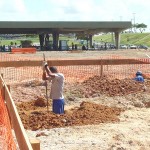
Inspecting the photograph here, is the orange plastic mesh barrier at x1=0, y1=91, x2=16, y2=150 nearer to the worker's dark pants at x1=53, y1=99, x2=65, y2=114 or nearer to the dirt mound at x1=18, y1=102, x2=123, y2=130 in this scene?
the dirt mound at x1=18, y1=102, x2=123, y2=130

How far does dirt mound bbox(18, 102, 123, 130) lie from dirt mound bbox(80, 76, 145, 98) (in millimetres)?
3000

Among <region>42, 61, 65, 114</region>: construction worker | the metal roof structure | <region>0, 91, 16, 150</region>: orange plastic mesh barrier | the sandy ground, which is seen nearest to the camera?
<region>0, 91, 16, 150</region>: orange plastic mesh barrier

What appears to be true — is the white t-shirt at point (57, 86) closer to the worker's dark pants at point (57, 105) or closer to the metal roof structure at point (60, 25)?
the worker's dark pants at point (57, 105)

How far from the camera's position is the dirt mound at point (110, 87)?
1451 centimetres

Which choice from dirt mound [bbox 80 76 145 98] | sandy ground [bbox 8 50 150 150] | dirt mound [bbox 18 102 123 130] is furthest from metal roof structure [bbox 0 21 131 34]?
sandy ground [bbox 8 50 150 150]

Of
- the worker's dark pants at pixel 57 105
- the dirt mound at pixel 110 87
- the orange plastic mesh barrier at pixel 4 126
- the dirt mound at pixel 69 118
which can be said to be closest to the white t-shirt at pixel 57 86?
the worker's dark pants at pixel 57 105

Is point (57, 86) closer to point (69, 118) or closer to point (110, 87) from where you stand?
point (69, 118)

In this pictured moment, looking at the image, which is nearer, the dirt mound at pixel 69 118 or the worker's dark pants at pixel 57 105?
the dirt mound at pixel 69 118

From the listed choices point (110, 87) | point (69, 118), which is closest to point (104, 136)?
point (69, 118)

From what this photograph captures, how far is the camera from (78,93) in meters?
14.5

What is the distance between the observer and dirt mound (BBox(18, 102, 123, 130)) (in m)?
9.66

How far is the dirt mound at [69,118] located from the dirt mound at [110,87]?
9.84ft

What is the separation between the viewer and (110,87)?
49.2 ft

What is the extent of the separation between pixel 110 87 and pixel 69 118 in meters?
5.05
